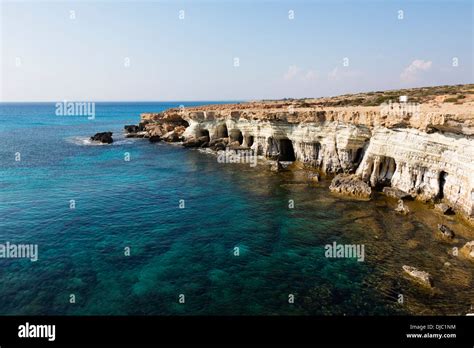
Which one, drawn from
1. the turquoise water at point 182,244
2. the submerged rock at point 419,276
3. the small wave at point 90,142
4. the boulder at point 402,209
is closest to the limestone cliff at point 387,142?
the boulder at point 402,209

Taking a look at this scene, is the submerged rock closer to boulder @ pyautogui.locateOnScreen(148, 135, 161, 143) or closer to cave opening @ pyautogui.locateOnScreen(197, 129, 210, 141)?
cave opening @ pyautogui.locateOnScreen(197, 129, 210, 141)

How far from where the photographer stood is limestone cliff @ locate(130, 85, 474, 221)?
26.3 meters

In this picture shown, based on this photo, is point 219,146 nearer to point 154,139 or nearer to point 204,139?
point 204,139

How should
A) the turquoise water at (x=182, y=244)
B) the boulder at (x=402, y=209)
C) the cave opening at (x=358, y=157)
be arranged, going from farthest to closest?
the cave opening at (x=358, y=157), the boulder at (x=402, y=209), the turquoise water at (x=182, y=244)

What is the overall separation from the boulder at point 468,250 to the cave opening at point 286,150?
29.9 m

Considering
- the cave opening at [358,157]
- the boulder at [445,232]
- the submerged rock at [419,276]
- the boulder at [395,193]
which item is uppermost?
the cave opening at [358,157]

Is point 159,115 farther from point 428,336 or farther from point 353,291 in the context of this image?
point 428,336

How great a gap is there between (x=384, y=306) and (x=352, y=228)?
956cm

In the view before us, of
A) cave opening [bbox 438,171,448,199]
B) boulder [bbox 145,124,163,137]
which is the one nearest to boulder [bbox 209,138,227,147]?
boulder [bbox 145,124,163,137]

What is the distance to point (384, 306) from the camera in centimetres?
1641

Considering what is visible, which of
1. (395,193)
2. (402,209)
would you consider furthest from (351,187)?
(402,209)

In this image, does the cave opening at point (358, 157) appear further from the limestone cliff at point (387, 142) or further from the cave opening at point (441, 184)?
the cave opening at point (441, 184)

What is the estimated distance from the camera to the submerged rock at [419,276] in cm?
1812

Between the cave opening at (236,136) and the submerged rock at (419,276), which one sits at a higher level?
the cave opening at (236,136)
